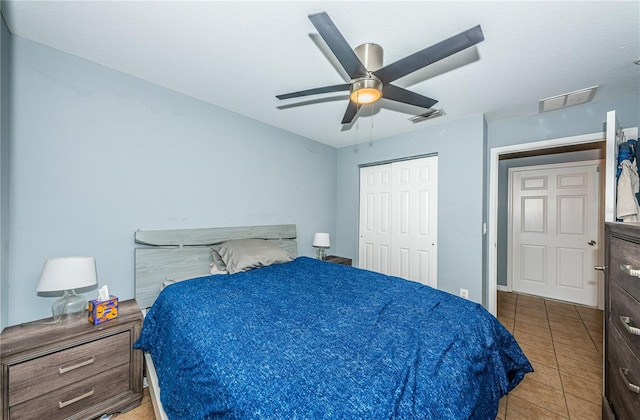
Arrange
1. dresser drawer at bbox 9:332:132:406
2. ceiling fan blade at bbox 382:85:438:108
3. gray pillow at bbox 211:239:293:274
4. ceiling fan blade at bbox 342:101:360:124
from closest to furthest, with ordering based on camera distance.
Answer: dresser drawer at bbox 9:332:132:406 < ceiling fan blade at bbox 382:85:438:108 < ceiling fan blade at bbox 342:101:360:124 < gray pillow at bbox 211:239:293:274

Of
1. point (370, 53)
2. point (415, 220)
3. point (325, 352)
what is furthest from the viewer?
point (415, 220)

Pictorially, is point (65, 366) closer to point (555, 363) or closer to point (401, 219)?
point (401, 219)

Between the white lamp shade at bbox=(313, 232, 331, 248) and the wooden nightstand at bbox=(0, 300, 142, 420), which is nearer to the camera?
the wooden nightstand at bbox=(0, 300, 142, 420)

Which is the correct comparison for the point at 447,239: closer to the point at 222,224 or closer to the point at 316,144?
the point at 316,144

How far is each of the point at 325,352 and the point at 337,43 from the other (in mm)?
1443

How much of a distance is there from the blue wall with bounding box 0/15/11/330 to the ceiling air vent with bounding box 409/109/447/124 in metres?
3.28

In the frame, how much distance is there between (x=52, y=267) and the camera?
4.94ft

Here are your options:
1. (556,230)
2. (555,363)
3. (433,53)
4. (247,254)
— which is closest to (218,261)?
(247,254)

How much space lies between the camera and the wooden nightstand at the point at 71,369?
4.29 ft

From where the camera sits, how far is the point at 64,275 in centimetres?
151

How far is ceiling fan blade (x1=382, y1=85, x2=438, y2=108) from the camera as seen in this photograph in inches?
62.8

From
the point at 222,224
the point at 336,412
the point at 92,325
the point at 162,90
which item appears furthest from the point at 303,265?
the point at 162,90

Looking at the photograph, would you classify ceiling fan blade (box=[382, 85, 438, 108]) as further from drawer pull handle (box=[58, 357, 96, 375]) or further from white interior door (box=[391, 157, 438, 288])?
drawer pull handle (box=[58, 357, 96, 375])

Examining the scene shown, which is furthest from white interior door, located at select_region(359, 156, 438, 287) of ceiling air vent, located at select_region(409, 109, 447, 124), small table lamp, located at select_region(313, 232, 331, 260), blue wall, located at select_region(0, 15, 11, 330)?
blue wall, located at select_region(0, 15, 11, 330)
